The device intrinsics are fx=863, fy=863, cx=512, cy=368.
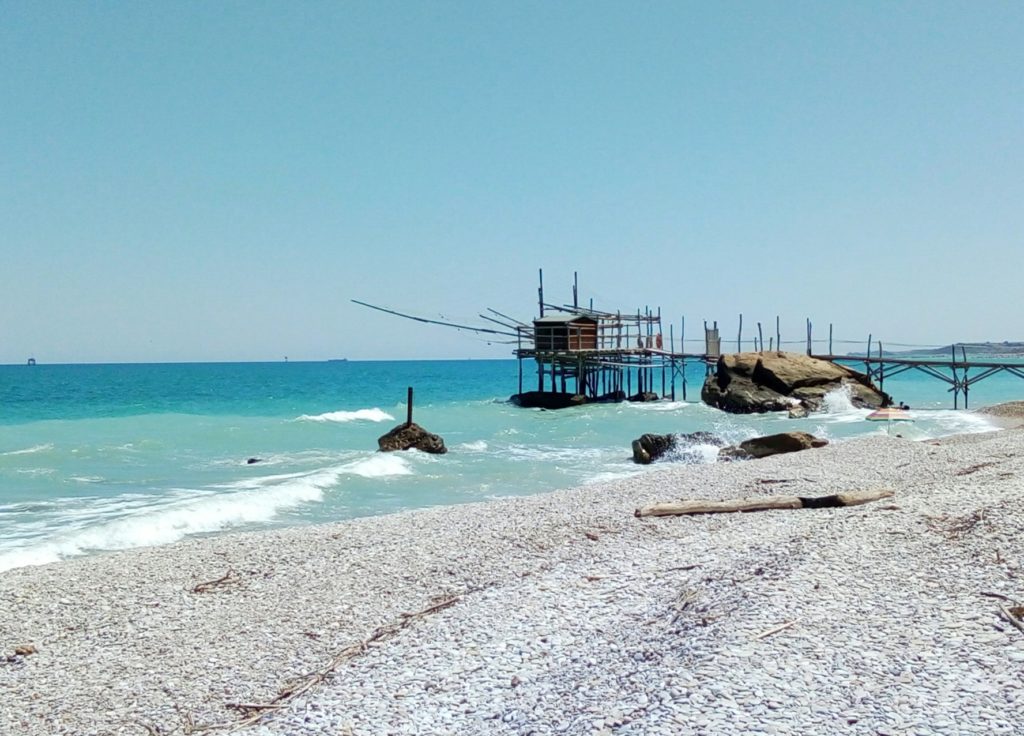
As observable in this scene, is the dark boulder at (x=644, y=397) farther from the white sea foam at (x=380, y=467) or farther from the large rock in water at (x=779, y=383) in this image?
the white sea foam at (x=380, y=467)

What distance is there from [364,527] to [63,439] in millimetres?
29362

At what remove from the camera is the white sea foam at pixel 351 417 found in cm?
4383

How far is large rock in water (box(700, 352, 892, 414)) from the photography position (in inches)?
1586

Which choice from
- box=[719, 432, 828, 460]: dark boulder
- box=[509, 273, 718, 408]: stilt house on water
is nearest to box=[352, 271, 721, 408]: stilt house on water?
box=[509, 273, 718, 408]: stilt house on water

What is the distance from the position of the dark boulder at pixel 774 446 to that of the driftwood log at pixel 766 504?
30.9 feet

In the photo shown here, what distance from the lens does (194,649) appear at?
7.33 metres

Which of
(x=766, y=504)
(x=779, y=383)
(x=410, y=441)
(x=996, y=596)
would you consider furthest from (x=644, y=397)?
(x=996, y=596)

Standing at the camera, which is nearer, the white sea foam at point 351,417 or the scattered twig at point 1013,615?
the scattered twig at point 1013,615

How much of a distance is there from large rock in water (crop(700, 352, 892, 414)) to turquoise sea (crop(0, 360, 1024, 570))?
118 cm

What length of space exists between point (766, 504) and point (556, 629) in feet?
17.6

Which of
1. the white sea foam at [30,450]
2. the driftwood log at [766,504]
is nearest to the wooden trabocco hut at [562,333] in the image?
the white sea foam at [30,450]

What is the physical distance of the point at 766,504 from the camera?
1138 centimetres

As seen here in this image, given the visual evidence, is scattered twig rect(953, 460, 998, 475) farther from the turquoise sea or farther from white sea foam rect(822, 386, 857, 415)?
white sea foam rect(822, 386, 857, 415)

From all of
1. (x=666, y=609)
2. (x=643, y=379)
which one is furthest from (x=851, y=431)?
(x=666, y=609)
